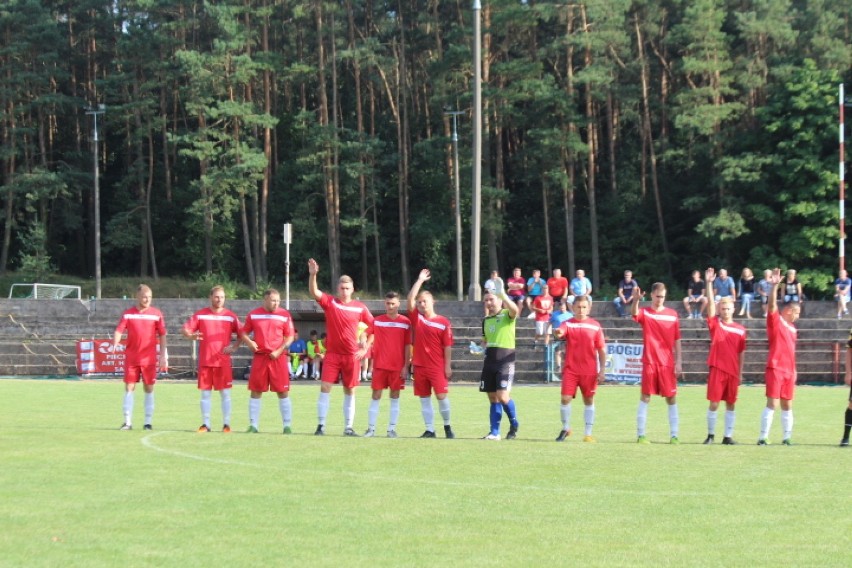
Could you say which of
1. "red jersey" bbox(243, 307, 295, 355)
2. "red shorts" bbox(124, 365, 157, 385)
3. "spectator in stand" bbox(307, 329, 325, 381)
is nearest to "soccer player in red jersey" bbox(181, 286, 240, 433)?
"red jersey" bbox(243, 307, 295, 355)

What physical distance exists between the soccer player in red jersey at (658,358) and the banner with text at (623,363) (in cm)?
1717

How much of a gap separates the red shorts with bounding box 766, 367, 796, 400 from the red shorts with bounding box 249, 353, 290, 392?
21.7ft

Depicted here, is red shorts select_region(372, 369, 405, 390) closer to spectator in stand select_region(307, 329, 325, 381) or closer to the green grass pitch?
the green grass pitch

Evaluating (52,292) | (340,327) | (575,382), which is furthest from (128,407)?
(52,292)

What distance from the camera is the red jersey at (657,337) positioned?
15703mm

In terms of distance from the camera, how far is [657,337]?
15781mm

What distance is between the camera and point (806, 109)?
54906 millimetres

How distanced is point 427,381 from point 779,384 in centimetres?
479

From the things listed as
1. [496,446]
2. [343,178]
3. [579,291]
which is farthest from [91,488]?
[343,178]

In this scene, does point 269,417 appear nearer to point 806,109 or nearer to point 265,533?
point 265,533

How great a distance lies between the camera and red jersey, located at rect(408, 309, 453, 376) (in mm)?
16047

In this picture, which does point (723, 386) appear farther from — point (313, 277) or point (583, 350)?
point (313, 277)

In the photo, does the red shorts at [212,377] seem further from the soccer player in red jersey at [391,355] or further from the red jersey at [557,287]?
the red jersey at [557,287]

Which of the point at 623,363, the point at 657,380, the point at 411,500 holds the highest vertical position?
the point at 657,380
